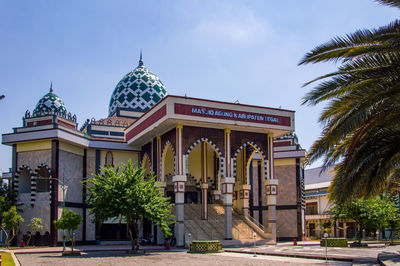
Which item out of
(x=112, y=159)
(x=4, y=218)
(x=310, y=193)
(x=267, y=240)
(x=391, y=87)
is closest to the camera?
(x=391, y=87)

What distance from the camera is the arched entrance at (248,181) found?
3212 centimetres

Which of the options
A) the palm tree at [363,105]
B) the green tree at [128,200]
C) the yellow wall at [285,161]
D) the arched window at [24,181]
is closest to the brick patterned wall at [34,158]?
the arched window at [24,181]

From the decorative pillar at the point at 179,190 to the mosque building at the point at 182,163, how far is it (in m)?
0.06

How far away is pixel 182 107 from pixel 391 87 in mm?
18450

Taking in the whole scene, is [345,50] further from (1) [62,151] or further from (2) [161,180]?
(1) [62,151]

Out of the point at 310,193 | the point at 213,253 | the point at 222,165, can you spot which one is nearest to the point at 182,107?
the point at 222,165

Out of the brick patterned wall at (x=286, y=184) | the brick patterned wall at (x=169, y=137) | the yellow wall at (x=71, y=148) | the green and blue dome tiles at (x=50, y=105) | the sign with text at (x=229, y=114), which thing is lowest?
the brick patterned wall at (x=286, y=184)

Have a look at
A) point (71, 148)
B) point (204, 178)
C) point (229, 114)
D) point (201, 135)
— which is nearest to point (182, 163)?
point (201, 135)

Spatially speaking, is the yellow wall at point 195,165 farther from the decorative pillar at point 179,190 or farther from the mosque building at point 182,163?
the decorative pillar at point 179,190

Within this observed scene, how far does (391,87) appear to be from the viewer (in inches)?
449

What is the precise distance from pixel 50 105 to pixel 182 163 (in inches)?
726

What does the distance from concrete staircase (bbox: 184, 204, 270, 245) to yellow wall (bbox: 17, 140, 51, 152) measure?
10911 mm

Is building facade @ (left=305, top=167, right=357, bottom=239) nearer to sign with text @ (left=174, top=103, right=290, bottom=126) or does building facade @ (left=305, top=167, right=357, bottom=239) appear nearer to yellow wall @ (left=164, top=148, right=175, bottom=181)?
yellow wall @ (left=164, top=148, right=175, bottom=181)

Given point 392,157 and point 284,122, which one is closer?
point 392,157
